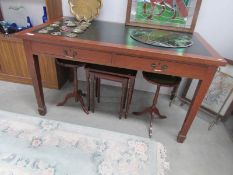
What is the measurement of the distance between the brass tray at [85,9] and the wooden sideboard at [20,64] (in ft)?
0.61

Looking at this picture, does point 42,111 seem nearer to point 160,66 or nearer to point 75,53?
point 75,53

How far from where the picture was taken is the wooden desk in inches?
47.1

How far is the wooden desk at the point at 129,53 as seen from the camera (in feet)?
3.92

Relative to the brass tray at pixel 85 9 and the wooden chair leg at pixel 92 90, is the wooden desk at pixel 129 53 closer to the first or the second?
the wooden chair leg at pixel 92 90

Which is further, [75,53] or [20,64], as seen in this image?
[20,64]

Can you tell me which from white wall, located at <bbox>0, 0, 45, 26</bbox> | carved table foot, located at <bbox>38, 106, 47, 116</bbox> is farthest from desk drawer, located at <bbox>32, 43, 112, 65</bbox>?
white wall, located at <bbox>0, 0, 45, 26</bbox>

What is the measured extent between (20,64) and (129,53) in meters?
1.52

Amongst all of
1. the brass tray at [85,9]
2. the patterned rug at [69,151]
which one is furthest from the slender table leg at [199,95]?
the brass tray at [85,9]

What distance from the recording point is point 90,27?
165 centimetres

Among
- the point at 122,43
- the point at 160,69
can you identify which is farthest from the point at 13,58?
the point at 160,69

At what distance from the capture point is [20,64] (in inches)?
82.0

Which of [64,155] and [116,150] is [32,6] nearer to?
[64,155]

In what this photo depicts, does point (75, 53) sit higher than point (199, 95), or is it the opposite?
point (75, 53)

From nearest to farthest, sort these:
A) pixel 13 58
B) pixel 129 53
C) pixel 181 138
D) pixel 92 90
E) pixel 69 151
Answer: pixel 129 53
pixel 69 151
pixel 181 138
pixel 92 90
pixel 13 58
